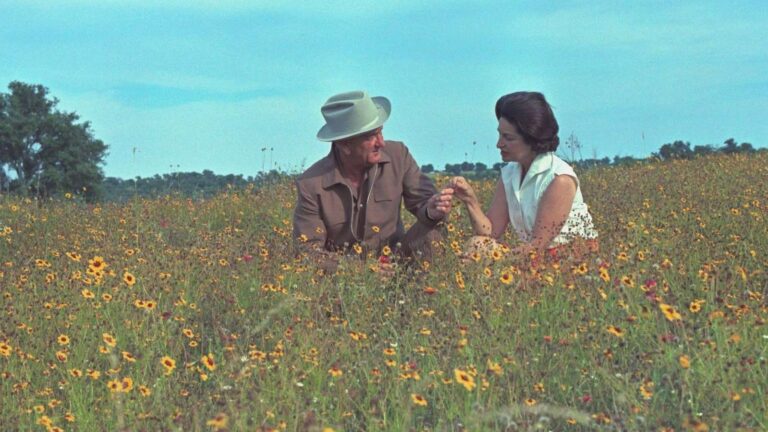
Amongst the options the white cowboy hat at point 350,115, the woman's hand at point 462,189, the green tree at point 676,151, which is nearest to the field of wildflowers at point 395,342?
the woman's hand at point 462,189

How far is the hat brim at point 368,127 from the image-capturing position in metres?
6.00

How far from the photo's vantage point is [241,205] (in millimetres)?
10891

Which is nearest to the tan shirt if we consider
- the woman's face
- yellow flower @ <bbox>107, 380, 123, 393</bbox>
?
the woman's face

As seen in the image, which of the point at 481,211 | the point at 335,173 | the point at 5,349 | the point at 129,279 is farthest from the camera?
the point at 335,173

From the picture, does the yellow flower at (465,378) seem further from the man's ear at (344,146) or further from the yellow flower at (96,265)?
the man's ear at (344,146)

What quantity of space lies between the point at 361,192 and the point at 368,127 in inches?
25.5

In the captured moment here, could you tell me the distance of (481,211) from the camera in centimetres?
611

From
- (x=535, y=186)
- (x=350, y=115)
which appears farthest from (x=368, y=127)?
(x=535, y=186)

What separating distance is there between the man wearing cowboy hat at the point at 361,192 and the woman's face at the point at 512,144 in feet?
1.89

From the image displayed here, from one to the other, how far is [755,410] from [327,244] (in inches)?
151

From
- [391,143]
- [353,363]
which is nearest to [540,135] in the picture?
[391,143]

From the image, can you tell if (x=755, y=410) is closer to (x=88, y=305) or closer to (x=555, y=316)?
(x=555, y=316)

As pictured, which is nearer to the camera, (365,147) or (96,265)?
(96,265)

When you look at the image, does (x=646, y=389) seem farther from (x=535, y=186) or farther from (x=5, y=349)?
(x=535, y=186)
